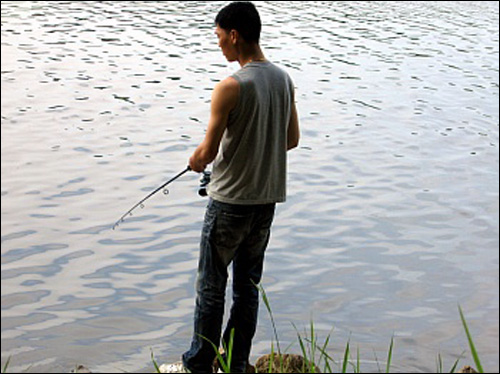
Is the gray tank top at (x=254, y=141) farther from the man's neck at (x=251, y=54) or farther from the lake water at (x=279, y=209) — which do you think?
the lake water at (x=279, y=209)

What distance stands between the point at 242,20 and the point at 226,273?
1.34 metres

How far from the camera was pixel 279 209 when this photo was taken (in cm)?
989

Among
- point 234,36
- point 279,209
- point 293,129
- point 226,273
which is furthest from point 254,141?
point 279,209

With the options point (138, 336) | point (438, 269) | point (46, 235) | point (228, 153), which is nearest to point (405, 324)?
point (438, 269)

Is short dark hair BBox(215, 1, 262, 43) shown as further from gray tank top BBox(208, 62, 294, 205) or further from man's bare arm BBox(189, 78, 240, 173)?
man's bare arm BBox(189, 78, 240, 173)

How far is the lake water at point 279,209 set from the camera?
22.9ft

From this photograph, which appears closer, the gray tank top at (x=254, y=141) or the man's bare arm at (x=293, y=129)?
the gray tank top at (x=254, y=141)

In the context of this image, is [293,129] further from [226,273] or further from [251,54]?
[226,273]

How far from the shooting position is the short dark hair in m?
5.15

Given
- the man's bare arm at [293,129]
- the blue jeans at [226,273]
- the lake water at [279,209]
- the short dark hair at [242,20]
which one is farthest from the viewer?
the lake water at [279,209]

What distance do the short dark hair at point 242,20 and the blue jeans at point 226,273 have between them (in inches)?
35.1

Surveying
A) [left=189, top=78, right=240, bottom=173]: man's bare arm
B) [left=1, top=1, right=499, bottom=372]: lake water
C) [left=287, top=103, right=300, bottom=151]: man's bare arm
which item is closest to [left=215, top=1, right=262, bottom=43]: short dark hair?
[left=189, top=78, right=240, bottom=173]: man's bare arm

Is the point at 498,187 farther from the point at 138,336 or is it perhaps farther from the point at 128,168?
the point at 138,336

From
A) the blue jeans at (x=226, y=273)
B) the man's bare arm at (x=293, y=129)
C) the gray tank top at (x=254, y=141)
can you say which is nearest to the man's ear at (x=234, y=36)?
the gray tank top at (x=254, y=141)
